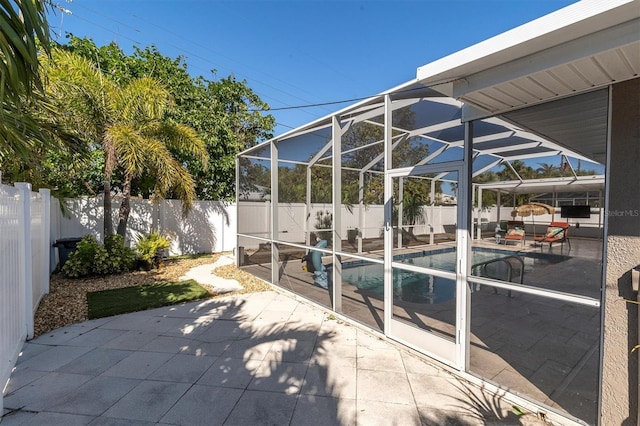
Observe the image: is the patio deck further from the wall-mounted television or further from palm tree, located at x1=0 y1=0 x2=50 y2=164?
palm tree, located at x1=0 y1=0 x2=50 y2=164

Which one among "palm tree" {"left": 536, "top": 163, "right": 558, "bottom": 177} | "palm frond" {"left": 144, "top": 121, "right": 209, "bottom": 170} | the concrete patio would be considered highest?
"palm frond" {"left": 144, "top": 121, "right": 209, "bottom": 170}

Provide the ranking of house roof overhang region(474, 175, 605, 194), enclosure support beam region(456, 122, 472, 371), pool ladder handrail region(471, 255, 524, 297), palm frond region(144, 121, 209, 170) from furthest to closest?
palm frond region(144, 121, 209, 170) < pool ladder handrail region(471, 255, 524, 297) < enclosure support beam region(456, 122, 472, 371) < house roof overhang region(474, 175, 605, 194)

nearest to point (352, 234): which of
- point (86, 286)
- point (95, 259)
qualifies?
point (86, 286)

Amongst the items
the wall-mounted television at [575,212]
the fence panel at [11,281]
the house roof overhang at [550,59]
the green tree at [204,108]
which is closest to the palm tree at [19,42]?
the fence panel at [11,281]

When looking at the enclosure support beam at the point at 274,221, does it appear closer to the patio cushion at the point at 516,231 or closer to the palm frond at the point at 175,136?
the palm frond at the point at 175,136

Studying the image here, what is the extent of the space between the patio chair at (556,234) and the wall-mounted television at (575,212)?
12 centimetres

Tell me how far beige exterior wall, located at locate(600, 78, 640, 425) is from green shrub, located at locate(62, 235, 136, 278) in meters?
8.77

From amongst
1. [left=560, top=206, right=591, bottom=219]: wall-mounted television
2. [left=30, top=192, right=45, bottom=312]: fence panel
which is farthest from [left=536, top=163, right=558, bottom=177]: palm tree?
[left=30, top=192, right=45, bottom=312]: fence panel

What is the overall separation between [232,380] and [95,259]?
5.94 meters

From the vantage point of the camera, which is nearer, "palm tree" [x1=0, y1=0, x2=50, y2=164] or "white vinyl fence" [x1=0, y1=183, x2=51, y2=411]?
"palm tree" [x1=0, y1=0, x2=50, y2=164]

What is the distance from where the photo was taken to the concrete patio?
8.05 ft

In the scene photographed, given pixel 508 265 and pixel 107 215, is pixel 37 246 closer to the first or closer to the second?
pixel 107 215

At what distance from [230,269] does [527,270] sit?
23.0ft

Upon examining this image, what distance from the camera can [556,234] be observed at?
2834mm
